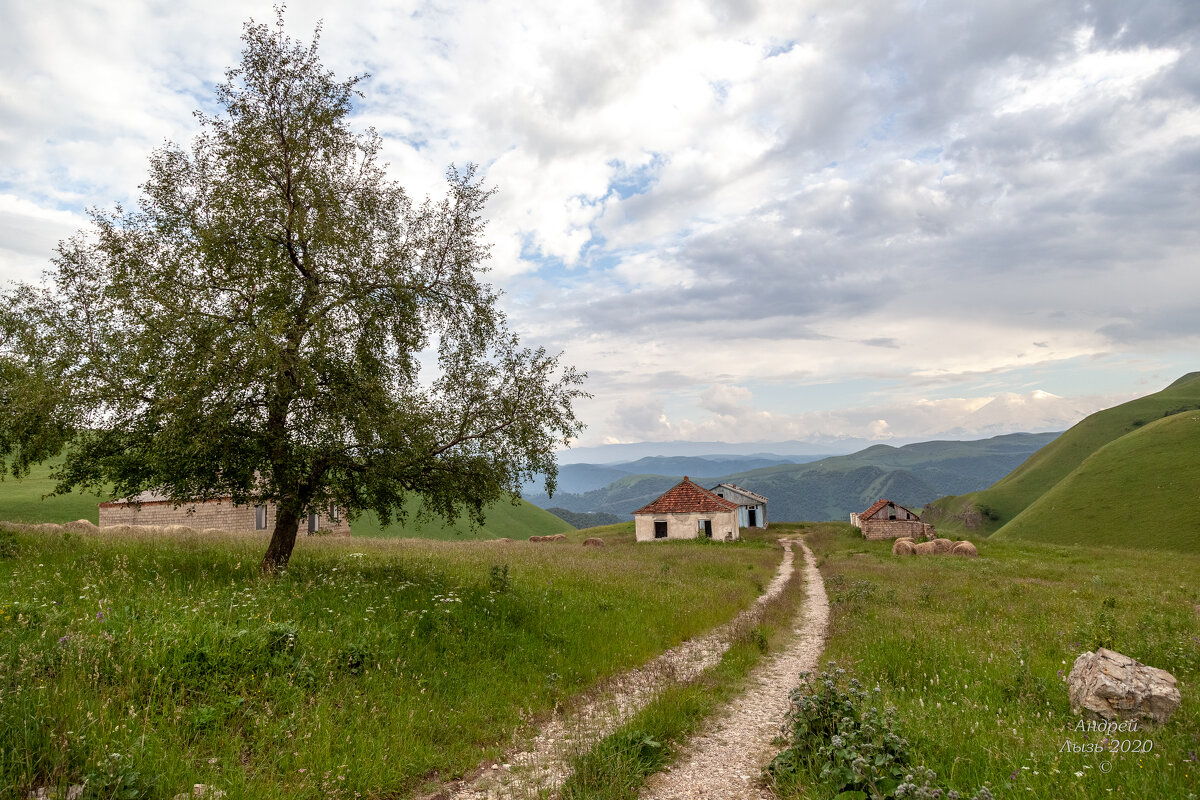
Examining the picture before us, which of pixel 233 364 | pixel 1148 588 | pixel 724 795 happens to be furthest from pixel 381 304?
pixel 1148 588

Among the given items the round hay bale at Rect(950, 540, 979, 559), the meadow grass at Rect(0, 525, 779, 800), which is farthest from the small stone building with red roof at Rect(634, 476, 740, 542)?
the meadow grass at Rect(0, 525, 779, 800)

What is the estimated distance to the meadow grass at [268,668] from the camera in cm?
561

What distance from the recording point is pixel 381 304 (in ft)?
45.2

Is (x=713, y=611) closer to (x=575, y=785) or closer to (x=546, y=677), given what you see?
(x=546, y=677)

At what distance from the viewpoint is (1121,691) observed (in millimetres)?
7055

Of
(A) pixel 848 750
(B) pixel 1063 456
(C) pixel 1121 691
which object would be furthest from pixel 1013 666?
(B) pixel 1063 456

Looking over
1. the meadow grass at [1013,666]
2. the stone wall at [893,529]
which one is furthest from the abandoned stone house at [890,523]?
the meadow grass at [1013,666]

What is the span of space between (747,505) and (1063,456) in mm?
107896

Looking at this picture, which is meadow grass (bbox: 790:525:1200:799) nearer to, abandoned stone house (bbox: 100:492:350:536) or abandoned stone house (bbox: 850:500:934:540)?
abandoned stone house (bbox: 850:500:934:540)

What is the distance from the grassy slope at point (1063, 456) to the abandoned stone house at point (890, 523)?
2709 inches

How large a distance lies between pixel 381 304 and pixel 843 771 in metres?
12.9

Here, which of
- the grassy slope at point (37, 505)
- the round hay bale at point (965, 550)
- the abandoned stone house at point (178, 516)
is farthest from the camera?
the grassy slope at point (37, 505)

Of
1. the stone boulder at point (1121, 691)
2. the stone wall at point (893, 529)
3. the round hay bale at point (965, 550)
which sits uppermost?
the stone boulder at point (1121, 691)

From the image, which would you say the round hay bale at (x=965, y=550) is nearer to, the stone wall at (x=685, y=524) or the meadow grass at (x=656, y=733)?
the stone wall at (x=685, y=524)
